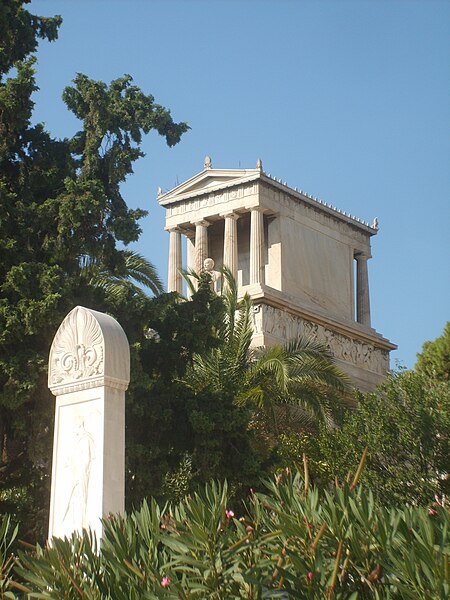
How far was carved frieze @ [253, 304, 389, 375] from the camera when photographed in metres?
32.1

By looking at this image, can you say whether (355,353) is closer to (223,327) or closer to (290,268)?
(290,268)

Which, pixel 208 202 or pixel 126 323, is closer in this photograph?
pixel 126 323

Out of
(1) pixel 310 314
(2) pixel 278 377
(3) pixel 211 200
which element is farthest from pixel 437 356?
(2) pixel 278 377

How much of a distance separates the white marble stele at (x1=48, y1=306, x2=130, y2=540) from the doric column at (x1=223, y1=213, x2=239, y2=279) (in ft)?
82.3

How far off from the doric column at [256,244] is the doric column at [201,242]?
6.99 ft

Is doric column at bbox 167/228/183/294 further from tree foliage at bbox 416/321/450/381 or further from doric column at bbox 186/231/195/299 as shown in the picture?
tree foliage at bbox 416/321/450/381

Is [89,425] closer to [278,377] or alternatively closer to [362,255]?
[278,377]

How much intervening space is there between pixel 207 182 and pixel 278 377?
54.7 ft

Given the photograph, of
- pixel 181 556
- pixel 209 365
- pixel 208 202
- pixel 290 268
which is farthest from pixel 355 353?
pixel 181 556

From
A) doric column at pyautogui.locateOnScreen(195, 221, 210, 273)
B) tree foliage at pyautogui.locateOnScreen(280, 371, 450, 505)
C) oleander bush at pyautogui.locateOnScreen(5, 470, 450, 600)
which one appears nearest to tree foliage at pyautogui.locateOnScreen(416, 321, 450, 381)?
doric column at pyautogui.locateOnScreen(195, 221, 210, 273)

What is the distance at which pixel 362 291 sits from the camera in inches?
1614

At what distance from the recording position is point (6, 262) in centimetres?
1738

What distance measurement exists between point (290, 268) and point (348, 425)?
49.6ft

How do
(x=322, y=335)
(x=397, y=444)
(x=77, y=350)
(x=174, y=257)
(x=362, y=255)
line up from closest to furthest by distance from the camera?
(x=77, y=350)
(x=397, y=444)
(x=322, y=335)
(x=174, y=257)
(x=362, y=255)
